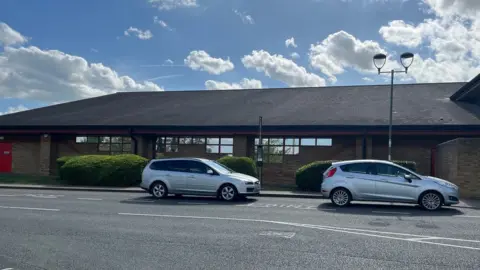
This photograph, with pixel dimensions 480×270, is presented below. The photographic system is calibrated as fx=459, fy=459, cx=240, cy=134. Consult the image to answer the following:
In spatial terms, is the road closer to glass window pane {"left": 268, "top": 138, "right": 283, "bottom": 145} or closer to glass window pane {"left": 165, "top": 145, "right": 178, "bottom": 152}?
glass window pane {"left": 268, "top": 138, "right": 283, "bottom": 145}

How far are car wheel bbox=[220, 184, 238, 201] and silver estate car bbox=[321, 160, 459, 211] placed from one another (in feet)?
9.82

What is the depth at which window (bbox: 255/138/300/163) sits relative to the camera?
23.0 meters

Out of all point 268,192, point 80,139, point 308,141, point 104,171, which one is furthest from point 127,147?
point 268,192

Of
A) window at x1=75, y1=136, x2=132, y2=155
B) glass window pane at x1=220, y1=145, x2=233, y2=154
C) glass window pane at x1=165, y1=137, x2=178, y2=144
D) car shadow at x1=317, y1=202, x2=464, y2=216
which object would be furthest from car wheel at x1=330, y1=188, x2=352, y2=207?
window at x1=75, y1=136, x2=132, y2=155

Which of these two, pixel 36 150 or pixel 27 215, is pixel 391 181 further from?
pixel 36 150

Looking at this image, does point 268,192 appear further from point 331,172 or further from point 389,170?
point 389,170

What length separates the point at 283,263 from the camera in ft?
21.8

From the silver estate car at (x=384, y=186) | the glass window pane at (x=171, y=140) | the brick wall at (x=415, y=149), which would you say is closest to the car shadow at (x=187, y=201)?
the silver estate car at (x=384, y=186)

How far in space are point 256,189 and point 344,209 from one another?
3.50 metres

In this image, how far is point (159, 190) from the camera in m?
16.1

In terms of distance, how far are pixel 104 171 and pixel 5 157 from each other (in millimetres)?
10103

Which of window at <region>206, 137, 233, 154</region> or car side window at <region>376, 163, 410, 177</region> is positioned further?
window at <region>206, 137, 233, 154</region>

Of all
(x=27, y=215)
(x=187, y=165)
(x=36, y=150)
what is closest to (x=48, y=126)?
(x=36, y=150)

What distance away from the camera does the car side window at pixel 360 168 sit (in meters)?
13.8
